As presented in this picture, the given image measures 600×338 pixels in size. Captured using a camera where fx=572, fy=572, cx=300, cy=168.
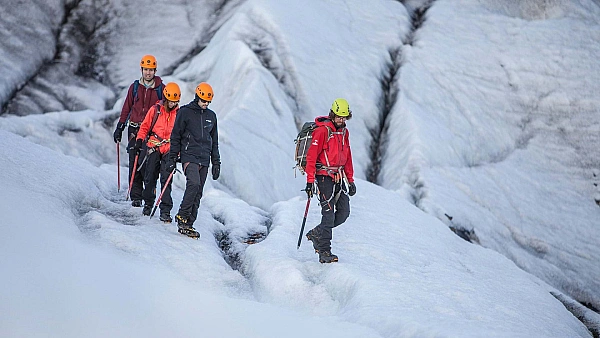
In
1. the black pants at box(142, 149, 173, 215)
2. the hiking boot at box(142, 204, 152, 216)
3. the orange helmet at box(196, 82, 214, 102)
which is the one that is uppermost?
the orange helmet at box(196, 82, 214, 102)

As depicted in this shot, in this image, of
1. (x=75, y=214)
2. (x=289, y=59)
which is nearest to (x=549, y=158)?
(x=289, y=59)

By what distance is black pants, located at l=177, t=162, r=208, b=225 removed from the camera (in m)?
9.09

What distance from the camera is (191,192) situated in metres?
9.09

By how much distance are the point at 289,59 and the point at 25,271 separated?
1837 cm

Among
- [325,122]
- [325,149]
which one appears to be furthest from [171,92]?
[325,149]

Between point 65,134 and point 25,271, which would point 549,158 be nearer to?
point 65,134

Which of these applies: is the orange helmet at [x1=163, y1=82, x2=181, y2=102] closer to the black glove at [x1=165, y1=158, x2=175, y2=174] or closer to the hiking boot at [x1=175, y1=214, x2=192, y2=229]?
the black glove at [x1=165, y1=158, x2=175, y2=174]

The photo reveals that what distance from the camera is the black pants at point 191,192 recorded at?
909 centimetres

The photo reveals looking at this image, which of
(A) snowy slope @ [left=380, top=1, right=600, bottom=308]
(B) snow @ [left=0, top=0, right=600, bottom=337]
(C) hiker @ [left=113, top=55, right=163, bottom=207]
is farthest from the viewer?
(A) snowy slope @ [left=380, top=1, right=600, bottom=308]

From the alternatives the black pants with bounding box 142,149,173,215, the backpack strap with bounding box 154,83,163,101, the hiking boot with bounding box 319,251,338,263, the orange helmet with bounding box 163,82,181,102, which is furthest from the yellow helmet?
the backpack strap with bounding box 154,83,163,101

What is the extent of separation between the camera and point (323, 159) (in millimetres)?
8750

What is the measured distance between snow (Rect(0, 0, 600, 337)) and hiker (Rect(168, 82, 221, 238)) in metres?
0.46

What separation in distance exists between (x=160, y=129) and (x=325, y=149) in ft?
10.1

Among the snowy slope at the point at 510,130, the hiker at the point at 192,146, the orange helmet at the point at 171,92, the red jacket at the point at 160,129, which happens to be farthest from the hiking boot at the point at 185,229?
the snowy slope at the point at 510,130
